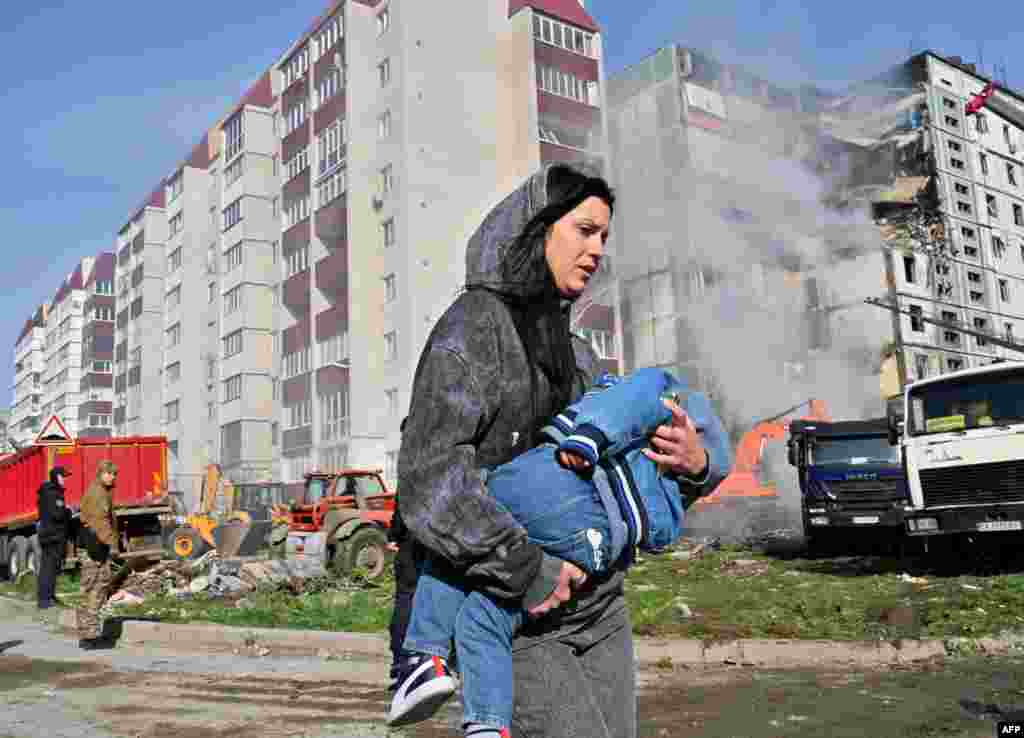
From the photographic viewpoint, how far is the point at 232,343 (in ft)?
164

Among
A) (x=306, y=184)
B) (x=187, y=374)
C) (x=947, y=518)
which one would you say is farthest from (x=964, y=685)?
(x=187, y=374)

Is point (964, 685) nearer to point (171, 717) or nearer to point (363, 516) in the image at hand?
point (171, 717)

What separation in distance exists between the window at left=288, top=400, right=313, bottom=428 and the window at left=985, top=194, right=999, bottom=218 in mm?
46573

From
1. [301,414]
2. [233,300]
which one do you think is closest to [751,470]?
[301,414]

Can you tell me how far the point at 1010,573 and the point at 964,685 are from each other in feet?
20.2

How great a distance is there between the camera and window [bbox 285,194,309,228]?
148ft

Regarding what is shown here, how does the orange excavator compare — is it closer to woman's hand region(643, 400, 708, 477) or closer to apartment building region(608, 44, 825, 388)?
apartment building region(608, 44, 825, 388)

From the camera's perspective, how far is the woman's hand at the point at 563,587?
1.76m

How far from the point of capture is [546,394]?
1.96 meters

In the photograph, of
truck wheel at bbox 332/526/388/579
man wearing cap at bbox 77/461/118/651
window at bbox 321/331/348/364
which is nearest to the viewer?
man wearing cap at bbox 77/461/118/651

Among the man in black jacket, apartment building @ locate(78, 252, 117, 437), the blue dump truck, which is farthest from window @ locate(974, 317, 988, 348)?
apartment building @ locate(78, 252, 117, 437)

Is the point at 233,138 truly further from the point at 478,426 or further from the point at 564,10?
the point at 478,426

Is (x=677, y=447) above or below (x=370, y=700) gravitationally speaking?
above

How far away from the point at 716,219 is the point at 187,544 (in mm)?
24242
